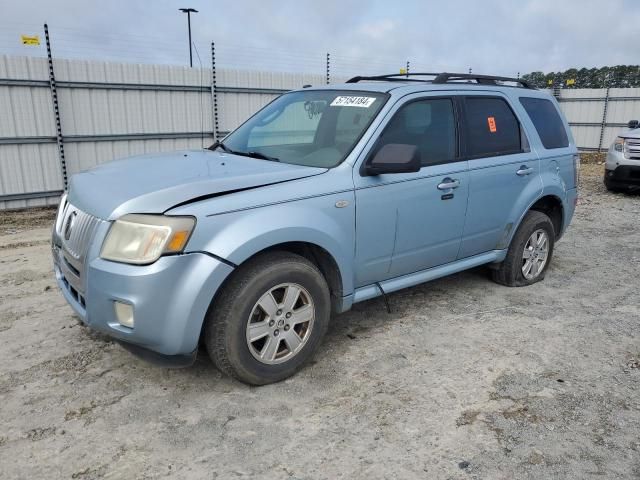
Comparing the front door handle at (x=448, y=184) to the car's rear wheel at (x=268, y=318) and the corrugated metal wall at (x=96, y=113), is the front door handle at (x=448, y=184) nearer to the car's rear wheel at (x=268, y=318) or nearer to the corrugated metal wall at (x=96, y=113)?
the car's rear wheel at (x=268, y=318)

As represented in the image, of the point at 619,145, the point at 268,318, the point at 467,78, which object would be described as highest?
the point at 467,78

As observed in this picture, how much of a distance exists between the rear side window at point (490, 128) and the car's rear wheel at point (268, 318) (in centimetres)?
194

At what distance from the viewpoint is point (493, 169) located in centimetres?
445

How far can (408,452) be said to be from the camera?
8.74 feet

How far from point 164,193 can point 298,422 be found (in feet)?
4.75

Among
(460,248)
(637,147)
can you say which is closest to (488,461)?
(460,248)

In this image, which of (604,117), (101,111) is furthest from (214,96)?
(604,117)

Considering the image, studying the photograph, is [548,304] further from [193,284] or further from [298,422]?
[193,284]

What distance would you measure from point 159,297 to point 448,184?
2.34 m

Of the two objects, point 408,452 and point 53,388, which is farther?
point 53,388

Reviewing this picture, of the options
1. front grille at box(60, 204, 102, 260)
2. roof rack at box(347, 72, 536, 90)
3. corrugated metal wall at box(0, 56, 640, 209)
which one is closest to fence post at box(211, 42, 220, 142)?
corrugated metal wall at box(0, 56, 640, 209)

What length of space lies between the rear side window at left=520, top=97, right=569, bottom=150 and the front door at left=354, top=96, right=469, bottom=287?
1.18 m

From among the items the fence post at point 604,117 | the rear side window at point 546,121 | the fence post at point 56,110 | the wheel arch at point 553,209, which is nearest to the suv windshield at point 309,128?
the rear side window at point 546,121

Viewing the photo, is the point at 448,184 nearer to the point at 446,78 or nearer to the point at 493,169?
the point at 493,169
